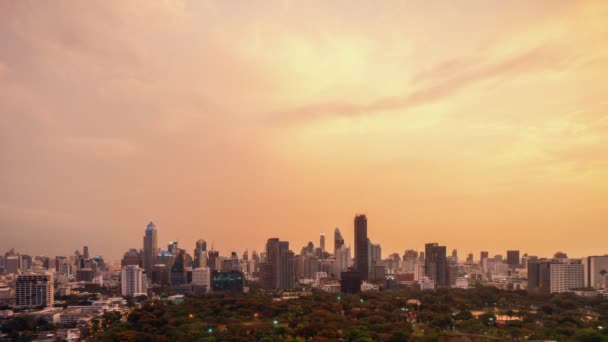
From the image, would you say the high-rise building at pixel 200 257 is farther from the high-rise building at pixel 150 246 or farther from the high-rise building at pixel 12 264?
the high-rise building at pixel 12 264

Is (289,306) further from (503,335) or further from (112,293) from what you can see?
(112,293)

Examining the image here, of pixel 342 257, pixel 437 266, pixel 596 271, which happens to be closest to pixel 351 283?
pixel 437 266

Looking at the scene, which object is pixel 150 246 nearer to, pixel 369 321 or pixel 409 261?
pixel 409 261

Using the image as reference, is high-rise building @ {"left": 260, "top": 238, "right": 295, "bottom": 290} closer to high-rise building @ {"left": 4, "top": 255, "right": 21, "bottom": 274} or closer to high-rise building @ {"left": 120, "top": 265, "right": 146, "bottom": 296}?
high-rise building @ {"left": 120, "top": 265, "right": 146, "bottom": 296}

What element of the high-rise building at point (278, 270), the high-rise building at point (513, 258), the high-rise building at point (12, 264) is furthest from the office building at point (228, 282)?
the high-rise building at point (513, 258)

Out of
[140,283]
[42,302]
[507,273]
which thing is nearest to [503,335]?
[42,302]

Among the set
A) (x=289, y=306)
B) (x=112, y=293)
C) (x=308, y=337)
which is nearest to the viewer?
(x=308, y=337)
